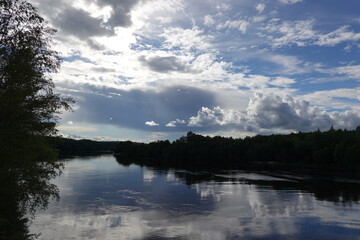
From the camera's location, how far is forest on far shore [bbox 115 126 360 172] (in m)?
107

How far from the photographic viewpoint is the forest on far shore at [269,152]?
350ft

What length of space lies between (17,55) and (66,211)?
2142 centimetres

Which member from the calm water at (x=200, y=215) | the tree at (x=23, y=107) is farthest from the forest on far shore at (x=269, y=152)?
the tree at (x=23, y=107)

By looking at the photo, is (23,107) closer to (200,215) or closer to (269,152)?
(200,215)

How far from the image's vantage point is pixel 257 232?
25.4 m

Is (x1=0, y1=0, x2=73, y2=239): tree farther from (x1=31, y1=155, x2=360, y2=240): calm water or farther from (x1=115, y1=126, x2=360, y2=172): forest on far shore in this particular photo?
(x1=115, y1=126, x2=360, y2=172): forest on far shore

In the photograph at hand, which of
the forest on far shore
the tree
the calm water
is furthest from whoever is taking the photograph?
the forest on far shore

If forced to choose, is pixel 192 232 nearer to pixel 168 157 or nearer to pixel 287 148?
pixel 287 148

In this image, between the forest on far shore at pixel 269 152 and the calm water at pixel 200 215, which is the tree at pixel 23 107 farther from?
the forest on far shore at pixel 269 152

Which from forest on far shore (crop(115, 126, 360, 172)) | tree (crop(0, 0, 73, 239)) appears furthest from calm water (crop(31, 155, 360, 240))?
forest on far shore (crop(115, 126, 360, 172))

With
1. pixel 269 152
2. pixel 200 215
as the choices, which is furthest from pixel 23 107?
pixel 269 152

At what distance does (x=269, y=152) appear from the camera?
466 feet

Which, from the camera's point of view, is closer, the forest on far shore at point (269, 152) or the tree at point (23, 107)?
the tree at point (23, 107)

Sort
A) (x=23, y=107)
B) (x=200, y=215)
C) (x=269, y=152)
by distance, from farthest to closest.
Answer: (x=269, y=152), (x=200, y=215), (x=23, y=107)
